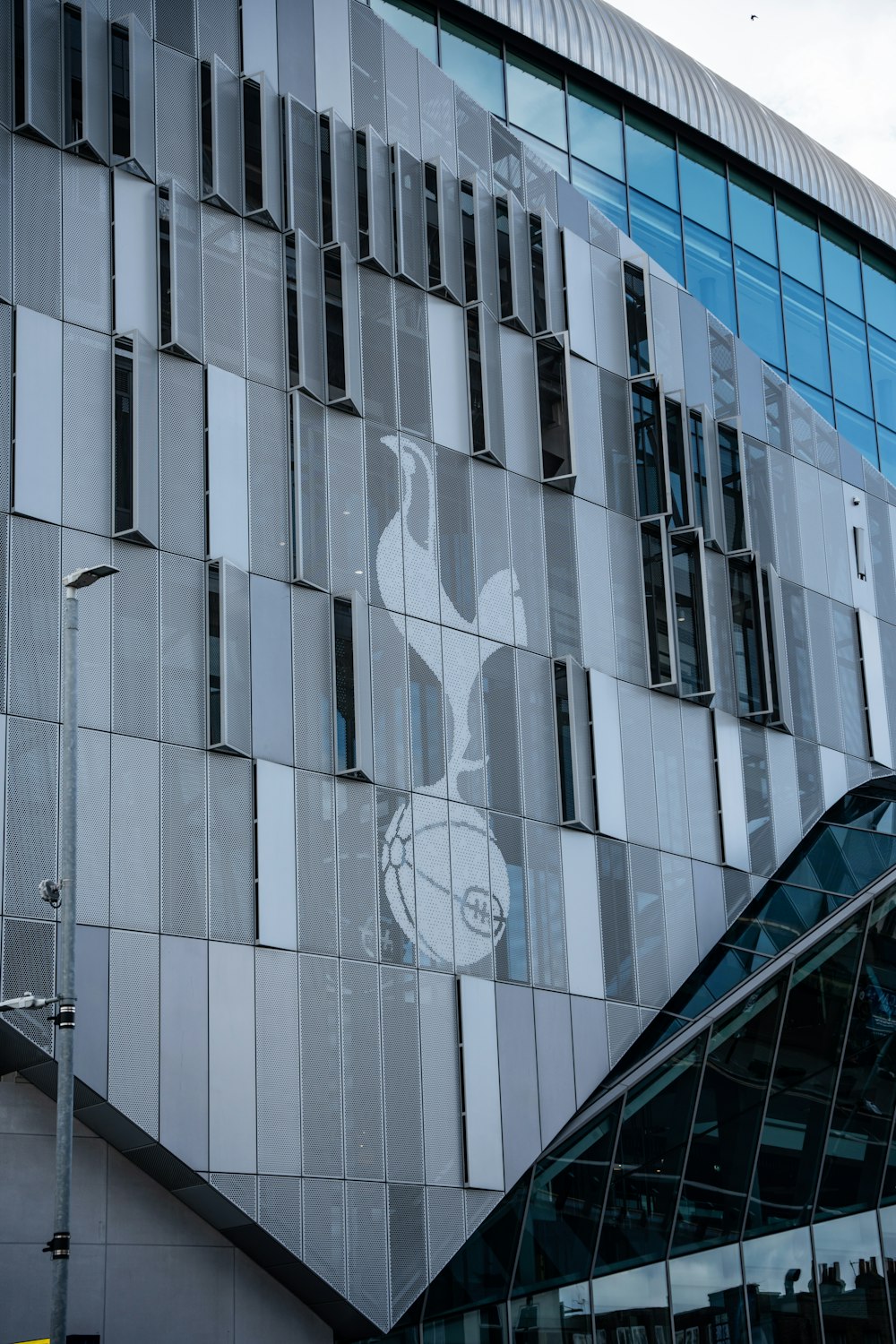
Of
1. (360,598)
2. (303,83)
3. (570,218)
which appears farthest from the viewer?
(570,218)

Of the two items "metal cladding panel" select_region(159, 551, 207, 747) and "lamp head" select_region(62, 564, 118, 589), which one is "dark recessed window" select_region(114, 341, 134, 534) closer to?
"metal cladding panel" select_region(159, 551, 207, 747)

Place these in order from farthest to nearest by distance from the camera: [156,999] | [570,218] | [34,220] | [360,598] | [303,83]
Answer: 1. [570,218]
2. [303,83]
3. [360,598]
4. [34,220]
5. [156,999]

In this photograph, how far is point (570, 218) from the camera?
33.4m

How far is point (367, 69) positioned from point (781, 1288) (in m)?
22.0

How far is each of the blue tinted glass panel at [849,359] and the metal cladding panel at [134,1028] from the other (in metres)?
24.2

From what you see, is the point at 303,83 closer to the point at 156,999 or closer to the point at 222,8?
the point at 222,8

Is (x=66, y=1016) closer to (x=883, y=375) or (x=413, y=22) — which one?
(x=413, y=22)

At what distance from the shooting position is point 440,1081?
26344mm

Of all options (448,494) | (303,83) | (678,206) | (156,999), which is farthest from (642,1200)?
(678,206)

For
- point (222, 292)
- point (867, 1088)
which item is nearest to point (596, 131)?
point (222, 292)

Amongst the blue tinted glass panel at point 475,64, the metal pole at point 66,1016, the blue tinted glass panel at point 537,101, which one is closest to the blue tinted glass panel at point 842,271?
the blue tinted glass panel at point 537,101

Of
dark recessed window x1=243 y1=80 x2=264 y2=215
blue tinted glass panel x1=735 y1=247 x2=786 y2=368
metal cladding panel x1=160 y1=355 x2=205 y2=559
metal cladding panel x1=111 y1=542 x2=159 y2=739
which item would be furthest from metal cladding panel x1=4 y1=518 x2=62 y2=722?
blue tinted glass panel x1=735 y1=247 x2=786 y2=368

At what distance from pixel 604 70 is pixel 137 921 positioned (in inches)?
885

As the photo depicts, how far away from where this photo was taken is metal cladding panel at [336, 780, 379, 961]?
1018 inches
